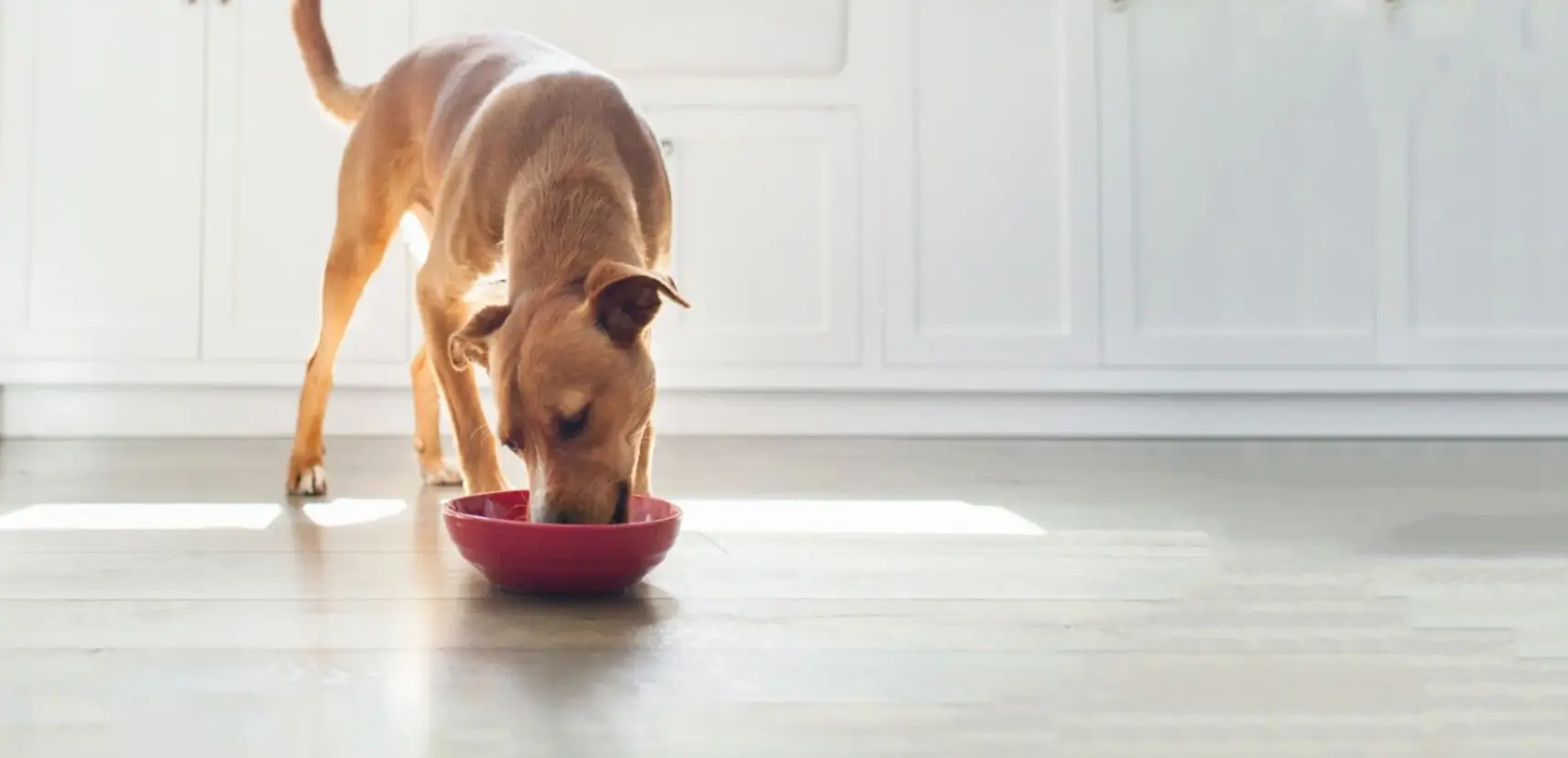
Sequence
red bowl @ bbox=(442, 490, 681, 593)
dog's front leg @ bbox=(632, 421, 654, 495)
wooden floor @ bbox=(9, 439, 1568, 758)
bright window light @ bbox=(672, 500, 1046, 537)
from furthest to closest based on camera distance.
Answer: bright window light @ bbox=(672, 500, 1046, 537) < dog's front leg @ bbox=(632, 421, 654, 495) < red bowl @ bbox=(442, 490, 681, 593) < wooden floor @ bbox=(9, 439, 1568, 758)

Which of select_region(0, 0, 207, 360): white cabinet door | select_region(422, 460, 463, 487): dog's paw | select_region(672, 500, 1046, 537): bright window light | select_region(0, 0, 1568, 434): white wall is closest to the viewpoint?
select_region(672, 500, 1046, 537): bright window light

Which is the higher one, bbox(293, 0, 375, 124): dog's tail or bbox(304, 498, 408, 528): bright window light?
bbox(293, 0, 375, 124): dog's tail

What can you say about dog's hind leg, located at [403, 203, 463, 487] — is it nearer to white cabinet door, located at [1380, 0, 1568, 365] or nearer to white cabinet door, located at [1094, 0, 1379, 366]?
A: white cabinet door, located at [1094, 0, 1379, 366]

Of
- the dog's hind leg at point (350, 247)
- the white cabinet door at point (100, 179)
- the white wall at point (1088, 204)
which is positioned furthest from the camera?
the white wall at point (1088, 204)

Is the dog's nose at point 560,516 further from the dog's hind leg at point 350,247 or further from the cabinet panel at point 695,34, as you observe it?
the cabinet panel at point 695,34

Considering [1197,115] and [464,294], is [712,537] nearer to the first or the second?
[464,294]

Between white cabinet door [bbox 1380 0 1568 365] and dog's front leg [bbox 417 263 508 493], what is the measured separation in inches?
81.4

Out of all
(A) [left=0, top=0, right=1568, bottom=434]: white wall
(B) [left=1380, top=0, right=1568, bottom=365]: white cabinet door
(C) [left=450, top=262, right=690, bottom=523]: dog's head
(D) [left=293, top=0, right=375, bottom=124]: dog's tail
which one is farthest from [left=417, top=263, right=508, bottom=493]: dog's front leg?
(B) [left=1380, top=0, right=1568, bottom=365]: white cabinet door

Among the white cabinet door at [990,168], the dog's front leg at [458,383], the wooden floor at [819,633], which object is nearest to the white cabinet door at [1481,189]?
the white cabinet door at [990,168]

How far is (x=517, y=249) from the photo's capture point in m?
1.03

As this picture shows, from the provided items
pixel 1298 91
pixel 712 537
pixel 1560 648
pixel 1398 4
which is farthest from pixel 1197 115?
pixel 1560 648

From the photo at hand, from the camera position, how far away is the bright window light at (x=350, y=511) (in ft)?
4.30

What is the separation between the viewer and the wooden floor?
1.88 feet

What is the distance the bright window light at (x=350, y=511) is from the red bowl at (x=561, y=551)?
0.43 meters
